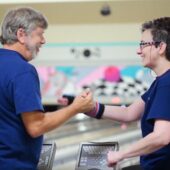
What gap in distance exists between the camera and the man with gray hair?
1632 mm

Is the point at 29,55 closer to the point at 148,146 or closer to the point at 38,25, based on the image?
the point at 38,25

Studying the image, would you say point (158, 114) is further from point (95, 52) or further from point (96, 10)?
point (95, 52)

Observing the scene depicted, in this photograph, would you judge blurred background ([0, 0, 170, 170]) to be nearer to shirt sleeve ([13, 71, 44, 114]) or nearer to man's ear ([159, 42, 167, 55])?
man's ear ([159, 42, 167, 55])

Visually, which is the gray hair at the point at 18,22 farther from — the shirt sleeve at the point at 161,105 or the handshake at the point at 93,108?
the shirt sleeve at the point at 161,105

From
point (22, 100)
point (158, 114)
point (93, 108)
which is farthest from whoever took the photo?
point (93, 108)

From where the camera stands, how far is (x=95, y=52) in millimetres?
4355

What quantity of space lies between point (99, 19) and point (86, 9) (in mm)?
321

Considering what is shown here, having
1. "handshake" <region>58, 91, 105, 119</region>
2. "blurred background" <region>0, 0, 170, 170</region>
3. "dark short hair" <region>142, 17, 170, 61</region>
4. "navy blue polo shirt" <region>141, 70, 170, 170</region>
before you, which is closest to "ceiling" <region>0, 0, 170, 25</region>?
"blurred background" <region>0, 0, 170, 170</region>

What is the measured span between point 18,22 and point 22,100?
38cm

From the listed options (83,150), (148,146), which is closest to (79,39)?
(83,150)

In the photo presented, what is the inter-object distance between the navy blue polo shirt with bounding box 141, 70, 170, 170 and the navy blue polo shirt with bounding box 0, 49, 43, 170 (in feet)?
1.70

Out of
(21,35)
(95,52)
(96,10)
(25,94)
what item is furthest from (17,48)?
(95,52)

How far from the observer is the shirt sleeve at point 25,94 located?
5.29 feet

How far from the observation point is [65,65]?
439 cm
